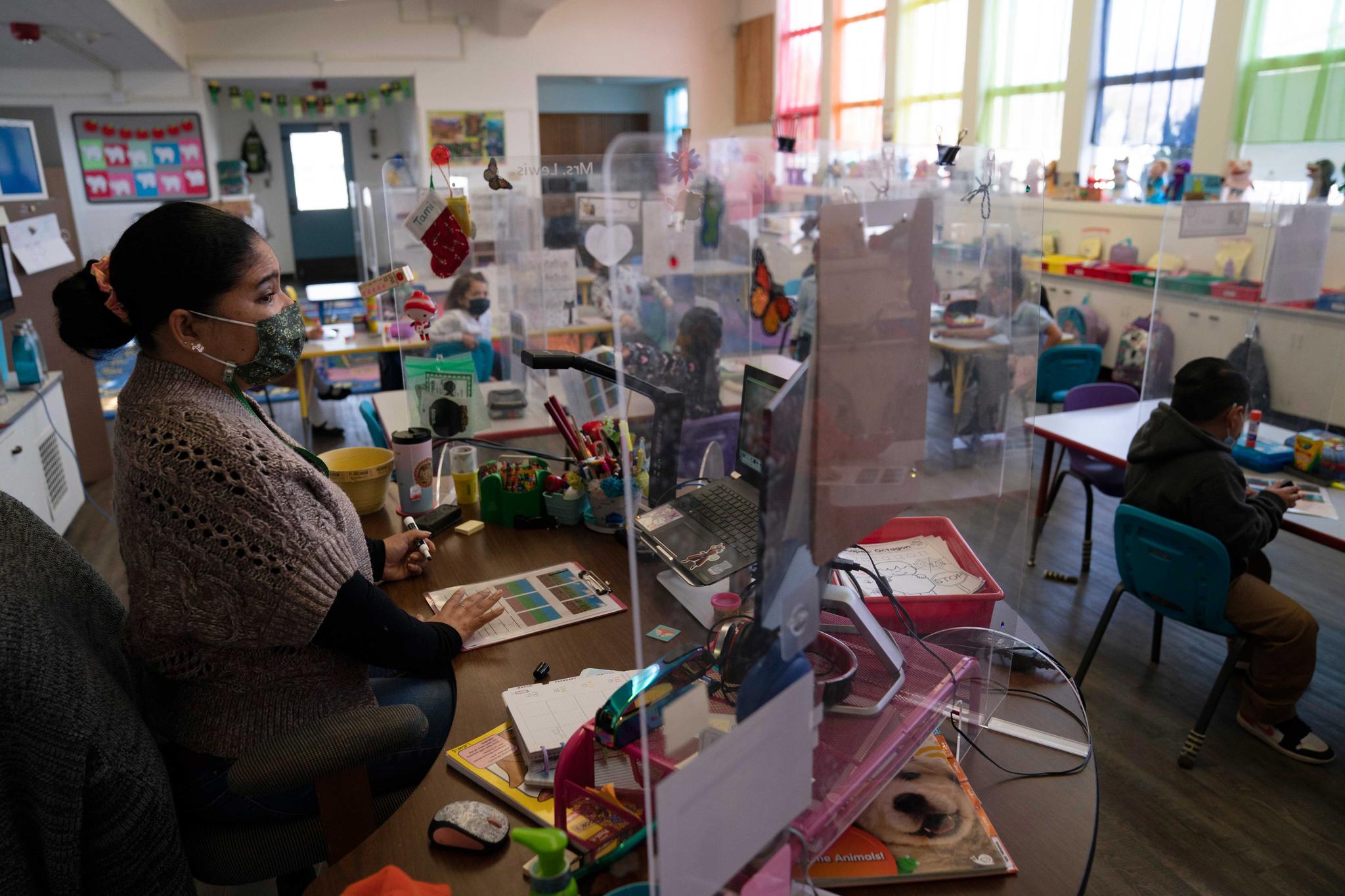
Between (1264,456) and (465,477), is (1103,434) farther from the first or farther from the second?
(465,477)

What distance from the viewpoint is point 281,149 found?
12.2 m

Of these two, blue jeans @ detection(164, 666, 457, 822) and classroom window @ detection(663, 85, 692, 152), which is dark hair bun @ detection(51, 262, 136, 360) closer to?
blue jeans @ detection(164, 666, 457, 822)

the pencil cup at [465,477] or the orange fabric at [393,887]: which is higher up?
the pencil cup at [465,477]

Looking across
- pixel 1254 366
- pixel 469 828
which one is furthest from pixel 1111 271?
pixel 469 828

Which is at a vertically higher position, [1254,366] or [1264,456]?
[1254,366]

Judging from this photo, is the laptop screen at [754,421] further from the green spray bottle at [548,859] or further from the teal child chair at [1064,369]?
the teal child chair at [1064,369]

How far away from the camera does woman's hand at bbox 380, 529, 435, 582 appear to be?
177cm

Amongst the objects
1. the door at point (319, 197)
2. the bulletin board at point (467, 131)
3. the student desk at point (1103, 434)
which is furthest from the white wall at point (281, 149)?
the student desk at point (1103, 434)

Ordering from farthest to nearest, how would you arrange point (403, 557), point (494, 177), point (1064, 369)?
point (1064, 369), point (494, 177), point (403, 557)

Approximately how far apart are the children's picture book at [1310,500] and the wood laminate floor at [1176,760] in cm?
6

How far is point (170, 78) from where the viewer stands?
784 centimetres

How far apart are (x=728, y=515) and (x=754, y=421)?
0.18m

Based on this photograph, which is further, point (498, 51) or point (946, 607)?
point (498, 51)

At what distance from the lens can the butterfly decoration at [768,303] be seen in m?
1.86
